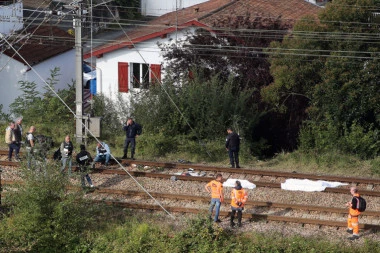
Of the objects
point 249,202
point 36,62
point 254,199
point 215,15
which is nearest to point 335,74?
point 215,15

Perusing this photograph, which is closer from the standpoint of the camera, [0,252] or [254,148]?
[0,252]

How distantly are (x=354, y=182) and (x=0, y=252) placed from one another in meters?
9.37

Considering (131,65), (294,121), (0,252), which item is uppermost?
(131,65)

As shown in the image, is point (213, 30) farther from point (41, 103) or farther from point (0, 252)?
point (0, 252)

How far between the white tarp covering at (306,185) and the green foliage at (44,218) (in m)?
5.49

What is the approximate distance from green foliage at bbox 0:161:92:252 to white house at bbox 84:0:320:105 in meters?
11.5

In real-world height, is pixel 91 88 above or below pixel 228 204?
above

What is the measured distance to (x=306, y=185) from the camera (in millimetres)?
18391

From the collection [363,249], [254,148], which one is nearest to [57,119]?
[254,148]

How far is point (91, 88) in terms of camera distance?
32.5 m

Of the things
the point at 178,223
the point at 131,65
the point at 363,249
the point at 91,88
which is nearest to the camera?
the point at 363,249

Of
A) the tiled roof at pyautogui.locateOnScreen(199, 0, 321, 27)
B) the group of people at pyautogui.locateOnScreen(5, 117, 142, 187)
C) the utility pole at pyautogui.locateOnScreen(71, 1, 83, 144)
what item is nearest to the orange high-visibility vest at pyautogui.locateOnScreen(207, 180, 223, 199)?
the group of people at pyautogui.locateOnScreen(5, 117, 142, 187)

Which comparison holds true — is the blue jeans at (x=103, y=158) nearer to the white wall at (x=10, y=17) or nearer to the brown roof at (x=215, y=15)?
the brown roof at (x=215, y=15)

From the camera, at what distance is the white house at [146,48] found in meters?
27.9
